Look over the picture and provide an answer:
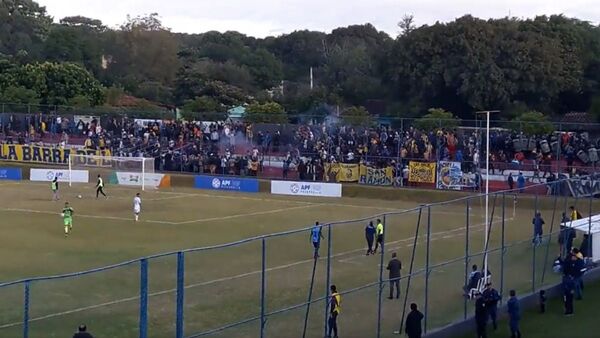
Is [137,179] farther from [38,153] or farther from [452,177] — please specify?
[452,177]

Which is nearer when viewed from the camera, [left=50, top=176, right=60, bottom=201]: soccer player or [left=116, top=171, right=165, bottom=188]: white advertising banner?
[left=50, top=176, right=60, bottom=201]: soccer player

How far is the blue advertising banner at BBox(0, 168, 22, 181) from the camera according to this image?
210 ft

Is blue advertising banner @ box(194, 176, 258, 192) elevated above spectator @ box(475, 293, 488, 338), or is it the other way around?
blue advertising banner @ box(194, 176, 258, 192)

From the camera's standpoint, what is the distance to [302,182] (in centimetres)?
5675

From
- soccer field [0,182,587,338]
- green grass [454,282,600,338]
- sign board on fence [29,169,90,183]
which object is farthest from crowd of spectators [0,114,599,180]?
green grass [454,282,600,338]

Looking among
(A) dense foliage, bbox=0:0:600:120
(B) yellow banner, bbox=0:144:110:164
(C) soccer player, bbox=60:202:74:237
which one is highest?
(A) dense foliage, bbox=0:0:600:120

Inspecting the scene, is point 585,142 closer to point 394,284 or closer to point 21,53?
point 394,284

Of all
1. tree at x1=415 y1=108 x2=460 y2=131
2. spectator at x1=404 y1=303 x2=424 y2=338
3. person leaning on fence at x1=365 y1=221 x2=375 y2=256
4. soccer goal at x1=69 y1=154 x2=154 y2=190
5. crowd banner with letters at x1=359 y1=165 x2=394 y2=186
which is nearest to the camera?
spectator at x1=404 y1=303 x2=424 y2=338

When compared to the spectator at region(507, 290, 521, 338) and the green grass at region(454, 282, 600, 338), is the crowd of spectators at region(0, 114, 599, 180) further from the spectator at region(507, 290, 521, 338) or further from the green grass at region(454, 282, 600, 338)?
the spectator at region(507, 290, 521, 338)

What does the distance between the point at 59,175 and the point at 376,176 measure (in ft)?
64.9

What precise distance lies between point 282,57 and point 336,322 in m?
132

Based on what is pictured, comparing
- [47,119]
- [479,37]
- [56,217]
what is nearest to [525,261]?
[56,217]

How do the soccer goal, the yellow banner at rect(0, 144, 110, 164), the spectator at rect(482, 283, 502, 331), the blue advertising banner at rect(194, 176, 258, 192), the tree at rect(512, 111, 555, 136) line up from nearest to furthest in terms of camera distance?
the spectator at rect(482, 283, 502, 331) < the tree at rect(512, 111, 555, 136) < the blue advertising banner at rect(194, 176, 258, 192) < the soccer goal < the yellow banner at rect(0, 144, 110, 164)

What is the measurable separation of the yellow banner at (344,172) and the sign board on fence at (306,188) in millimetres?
1555
